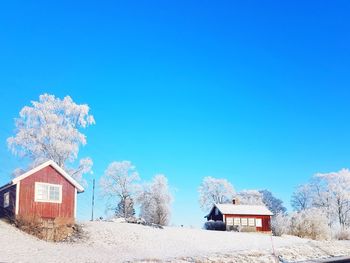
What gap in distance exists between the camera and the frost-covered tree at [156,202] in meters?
71.9

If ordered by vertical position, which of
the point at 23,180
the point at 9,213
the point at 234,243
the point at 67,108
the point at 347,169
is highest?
the point at 67,108

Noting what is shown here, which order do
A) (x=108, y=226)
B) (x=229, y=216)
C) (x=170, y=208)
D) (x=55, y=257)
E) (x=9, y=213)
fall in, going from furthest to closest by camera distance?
(x=170, y=208)
(x=229, y=216)
(x=108, y=226)
(x=9, y=213)
(x=55, y=257)

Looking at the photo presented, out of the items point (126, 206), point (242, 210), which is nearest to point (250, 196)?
point (242, 210)

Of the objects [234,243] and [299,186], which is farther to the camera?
[299,186]

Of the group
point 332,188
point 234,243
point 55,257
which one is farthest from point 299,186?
point 55,257

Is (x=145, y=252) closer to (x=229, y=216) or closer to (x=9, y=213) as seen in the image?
(x=9, y=213)

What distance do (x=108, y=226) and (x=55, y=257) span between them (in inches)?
530

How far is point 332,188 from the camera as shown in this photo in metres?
75.4

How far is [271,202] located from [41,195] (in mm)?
63517

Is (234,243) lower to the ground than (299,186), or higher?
lower

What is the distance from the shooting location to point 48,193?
3481cm

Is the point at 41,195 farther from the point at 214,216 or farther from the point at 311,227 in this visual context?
the point at 311,227

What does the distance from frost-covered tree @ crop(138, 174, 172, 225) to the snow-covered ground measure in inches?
1180

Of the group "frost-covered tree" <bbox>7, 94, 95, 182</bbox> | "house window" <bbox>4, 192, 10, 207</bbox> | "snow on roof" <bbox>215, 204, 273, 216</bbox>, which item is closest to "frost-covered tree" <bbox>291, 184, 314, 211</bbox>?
"snow on roof" <bbox>215, 204, 273, 216</bbox>
